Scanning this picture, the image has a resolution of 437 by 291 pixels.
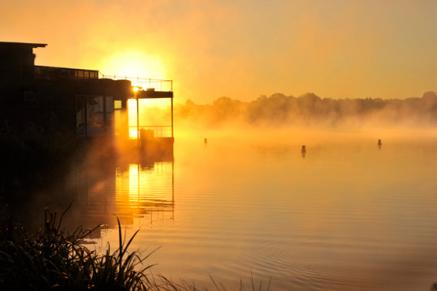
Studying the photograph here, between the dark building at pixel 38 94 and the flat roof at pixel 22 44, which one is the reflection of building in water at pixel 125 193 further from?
the flat roof at pixel 22 44

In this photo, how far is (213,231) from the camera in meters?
18.6

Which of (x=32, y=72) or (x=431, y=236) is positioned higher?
(x=32, y=72)

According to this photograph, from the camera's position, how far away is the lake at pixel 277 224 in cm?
1368

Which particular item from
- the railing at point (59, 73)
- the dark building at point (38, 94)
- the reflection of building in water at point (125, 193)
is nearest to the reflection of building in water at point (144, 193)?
the reflection of building in water at point (125, 193)

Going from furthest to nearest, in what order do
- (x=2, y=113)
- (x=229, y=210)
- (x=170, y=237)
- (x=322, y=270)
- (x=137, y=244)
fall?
(x=2, y=113) → (x=229, y=210) → (x=170, y=237) → (x=137, y=244) → (x=322, y=270)

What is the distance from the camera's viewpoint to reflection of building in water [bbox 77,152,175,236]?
21.6 meters

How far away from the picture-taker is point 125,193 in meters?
28.2

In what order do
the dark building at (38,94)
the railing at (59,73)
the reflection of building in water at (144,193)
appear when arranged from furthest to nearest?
the railing at (59,73), the dark building at (38,94), the reflection of building in water at (144,193)

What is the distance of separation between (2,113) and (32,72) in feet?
10.8

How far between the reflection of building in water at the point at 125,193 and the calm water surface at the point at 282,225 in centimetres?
4

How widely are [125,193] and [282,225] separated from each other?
10.1 m

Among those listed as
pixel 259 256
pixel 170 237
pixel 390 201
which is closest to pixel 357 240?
A: pixel 259 256

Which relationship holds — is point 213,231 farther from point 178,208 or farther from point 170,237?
point 178,208

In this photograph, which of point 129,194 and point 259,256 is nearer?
point 259,256
